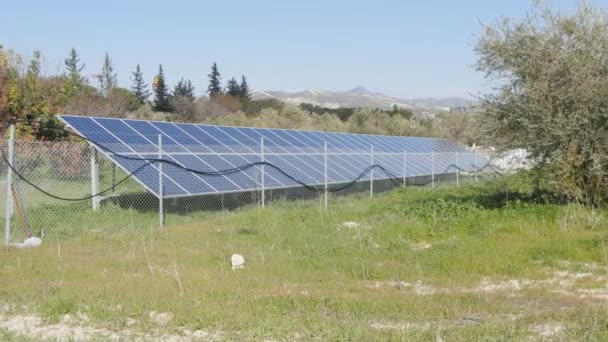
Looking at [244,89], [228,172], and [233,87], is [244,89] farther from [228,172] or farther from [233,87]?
[228,172]

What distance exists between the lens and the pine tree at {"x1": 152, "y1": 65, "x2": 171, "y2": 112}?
241 feet

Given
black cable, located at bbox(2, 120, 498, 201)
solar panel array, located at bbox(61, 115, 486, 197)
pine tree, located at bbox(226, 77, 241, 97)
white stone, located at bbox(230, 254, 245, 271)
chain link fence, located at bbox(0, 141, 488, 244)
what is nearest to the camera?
white stone, located at bbox(230, 254, 245, 271)

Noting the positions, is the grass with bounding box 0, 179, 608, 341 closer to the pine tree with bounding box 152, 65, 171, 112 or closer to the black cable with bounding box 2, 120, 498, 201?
the black cable with bounding box 2, 120, 498, 201

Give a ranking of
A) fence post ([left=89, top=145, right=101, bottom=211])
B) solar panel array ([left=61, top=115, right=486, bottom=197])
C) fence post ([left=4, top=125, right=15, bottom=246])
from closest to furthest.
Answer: fence post ([left=4, top=125, right=15, bottom=246]) < fence post ([left=89, top=145, right=101, bottom=211]) < solar panel array ([left=61, top=115, right=486, bottom=197])

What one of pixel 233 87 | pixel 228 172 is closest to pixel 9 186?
pixel 228 172

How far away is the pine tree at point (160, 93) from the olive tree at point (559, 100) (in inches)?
2429

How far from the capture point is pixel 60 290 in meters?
7.18

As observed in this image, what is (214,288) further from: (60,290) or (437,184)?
(437,184)

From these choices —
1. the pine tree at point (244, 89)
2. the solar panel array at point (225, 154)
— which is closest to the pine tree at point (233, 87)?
the pine tree at point (244, 89)

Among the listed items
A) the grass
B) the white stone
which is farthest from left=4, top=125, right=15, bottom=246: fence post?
the white stone

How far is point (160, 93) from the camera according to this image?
80125mm

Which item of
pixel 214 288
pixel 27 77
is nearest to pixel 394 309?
pixel 214 288

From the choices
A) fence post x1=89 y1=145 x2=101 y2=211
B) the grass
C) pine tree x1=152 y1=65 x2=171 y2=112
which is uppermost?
pine tree x1=152 y1=65 x2=171 y2=112

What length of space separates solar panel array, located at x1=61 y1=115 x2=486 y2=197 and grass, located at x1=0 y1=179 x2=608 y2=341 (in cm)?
137
